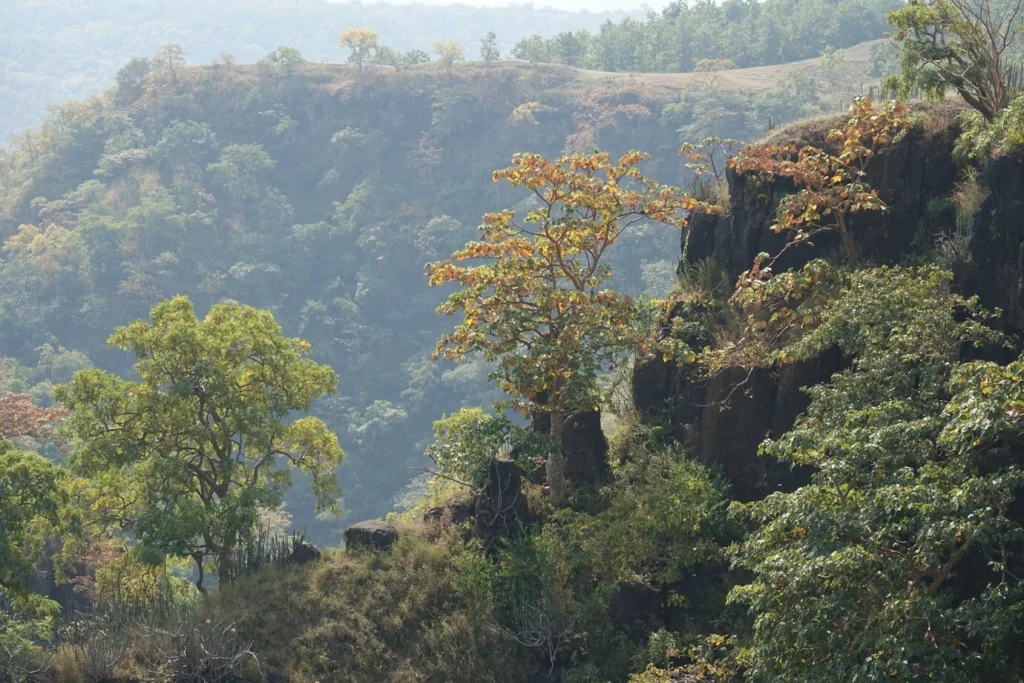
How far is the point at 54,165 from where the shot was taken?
90062mm

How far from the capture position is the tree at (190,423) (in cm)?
1719

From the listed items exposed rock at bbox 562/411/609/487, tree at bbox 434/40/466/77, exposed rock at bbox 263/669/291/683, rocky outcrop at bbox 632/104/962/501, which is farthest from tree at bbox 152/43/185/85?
exposed rock at bbox 263/669/291/683

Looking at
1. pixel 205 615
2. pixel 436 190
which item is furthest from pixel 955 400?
pixel 436 190

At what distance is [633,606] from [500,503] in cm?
226

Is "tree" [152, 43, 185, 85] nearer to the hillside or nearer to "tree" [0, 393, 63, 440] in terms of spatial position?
the hillside

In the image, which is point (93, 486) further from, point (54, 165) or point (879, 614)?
point (54, 165)

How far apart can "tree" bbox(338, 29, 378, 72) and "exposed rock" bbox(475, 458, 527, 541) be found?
3218 inches

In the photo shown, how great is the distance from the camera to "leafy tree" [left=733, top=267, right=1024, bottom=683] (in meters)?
9.65

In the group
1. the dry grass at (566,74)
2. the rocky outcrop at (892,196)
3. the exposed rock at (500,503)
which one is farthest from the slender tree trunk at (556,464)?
the dry grass at (566,74)

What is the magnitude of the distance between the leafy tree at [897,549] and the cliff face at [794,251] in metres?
2.78

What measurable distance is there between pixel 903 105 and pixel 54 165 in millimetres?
82818

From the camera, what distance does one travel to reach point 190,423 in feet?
57.9

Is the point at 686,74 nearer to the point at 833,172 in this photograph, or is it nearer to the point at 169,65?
the point at 169,65

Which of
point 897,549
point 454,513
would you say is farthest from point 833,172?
point 897,549
